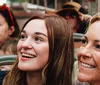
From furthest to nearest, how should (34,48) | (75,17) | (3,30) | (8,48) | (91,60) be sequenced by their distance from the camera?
(75,17) → (3,30) → (8,48) → (34,48) → (91,60)

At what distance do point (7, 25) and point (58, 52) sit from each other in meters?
1.07

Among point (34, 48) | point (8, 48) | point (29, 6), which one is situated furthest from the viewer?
point (29, 6)

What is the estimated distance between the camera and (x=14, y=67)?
225 centimetres

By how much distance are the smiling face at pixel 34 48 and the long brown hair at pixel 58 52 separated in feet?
0.13

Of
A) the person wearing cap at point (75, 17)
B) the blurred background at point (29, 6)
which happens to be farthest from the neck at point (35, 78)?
the blurred background at point (29, 6)

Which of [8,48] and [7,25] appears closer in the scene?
[8,48]

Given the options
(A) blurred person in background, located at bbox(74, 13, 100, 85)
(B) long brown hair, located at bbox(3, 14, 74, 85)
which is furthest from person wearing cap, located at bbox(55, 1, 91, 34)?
(A) blurred person in background, located at bbox(74, 13, 100, 85)

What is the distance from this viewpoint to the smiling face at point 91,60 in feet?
5.87

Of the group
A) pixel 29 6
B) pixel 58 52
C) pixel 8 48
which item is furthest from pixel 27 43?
pixel 29 6

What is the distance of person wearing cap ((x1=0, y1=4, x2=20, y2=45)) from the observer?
118 inches

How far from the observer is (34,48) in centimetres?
202

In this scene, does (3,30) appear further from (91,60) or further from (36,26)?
(91,60)

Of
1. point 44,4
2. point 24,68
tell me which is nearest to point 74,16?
point 44,4

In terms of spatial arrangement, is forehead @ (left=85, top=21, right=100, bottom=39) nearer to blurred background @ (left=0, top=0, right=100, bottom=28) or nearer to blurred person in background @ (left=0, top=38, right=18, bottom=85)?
blurred person in background @ (left=0, top=38, right=18, bottom=85)
